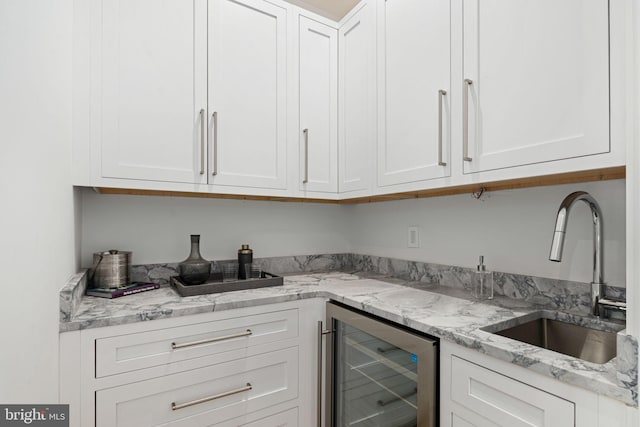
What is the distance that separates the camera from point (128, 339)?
3.74 feet

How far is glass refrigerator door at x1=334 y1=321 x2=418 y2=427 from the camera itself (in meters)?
1.17

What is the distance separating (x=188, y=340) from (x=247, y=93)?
113 centimetres

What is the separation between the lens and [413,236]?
1863 millimetres

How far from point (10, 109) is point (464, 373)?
123 centimetres

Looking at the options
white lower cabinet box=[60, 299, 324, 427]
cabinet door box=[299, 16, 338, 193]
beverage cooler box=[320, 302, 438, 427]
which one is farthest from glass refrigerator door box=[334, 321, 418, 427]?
cabinet door box=[299, 16, 338, 193]

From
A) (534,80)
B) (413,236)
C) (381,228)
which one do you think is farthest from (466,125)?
(381,228)

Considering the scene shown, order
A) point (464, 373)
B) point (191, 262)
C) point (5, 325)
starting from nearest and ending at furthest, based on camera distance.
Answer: point (5, 325), point (464, 373), point (191, 262)

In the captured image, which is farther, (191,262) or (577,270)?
(191,262)

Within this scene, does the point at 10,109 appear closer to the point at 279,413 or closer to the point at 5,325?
the point at 5,325

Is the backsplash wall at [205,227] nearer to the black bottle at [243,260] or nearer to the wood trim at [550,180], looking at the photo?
the black bottle at [243,260]

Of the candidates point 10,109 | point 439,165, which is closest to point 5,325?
point 10,109

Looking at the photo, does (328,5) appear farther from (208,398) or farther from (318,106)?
(208,398)

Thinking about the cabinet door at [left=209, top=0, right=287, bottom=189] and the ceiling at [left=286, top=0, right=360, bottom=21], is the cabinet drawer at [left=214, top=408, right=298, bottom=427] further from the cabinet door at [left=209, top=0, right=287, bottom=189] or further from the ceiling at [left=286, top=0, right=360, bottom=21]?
the ceiling at [left=286, top=0, right=360, bottom=21]
